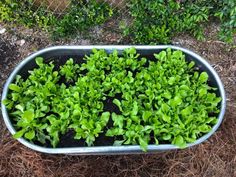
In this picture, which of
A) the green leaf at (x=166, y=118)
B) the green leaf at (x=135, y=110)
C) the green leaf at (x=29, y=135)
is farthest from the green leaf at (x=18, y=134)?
the green leaf at (x=166, y=118)

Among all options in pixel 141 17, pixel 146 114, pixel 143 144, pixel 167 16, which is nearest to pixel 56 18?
pixel 141 17

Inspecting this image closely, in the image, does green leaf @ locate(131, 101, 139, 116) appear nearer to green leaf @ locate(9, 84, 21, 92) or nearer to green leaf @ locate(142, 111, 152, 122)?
green leaf @ locate(142, 111, 152, 122)

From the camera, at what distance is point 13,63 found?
90.8 inches

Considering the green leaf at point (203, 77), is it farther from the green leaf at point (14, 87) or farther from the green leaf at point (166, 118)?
the green leaf at point (14, 87)

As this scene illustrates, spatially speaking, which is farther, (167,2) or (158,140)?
(167,2)

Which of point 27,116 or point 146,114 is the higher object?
Answer: point 146,114

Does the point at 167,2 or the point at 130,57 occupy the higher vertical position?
the point at 167,2

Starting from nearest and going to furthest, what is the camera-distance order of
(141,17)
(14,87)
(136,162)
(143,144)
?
(143,144)
(14,87)
(136,162)
(141,17)

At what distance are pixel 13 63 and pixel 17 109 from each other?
22.0 inches

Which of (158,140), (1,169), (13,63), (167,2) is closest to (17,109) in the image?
(1,169)

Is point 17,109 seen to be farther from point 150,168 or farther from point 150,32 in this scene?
point 150,32

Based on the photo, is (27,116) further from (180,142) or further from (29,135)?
(180,142)

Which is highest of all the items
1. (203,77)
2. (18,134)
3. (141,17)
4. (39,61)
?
(141,17)

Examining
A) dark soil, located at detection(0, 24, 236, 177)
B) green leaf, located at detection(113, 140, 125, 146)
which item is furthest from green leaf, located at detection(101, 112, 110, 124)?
dark soil, located at detection(0, 24, 236, 177)
